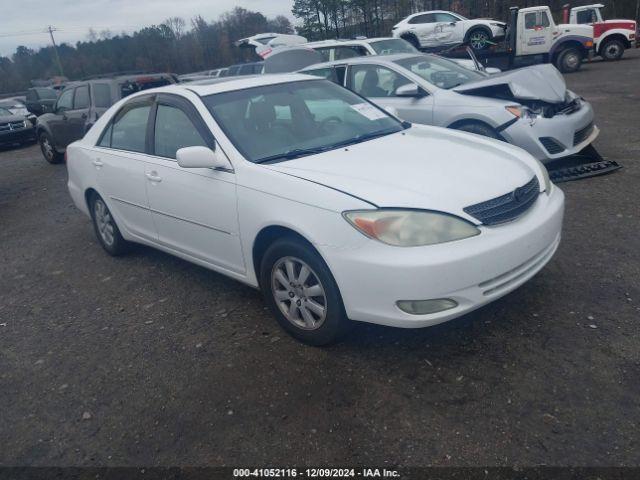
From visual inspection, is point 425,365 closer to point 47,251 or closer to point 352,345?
point 352,345

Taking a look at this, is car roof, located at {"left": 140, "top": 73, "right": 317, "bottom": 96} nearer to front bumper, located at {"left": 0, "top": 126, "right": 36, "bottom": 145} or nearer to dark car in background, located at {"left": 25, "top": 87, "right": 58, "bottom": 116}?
front bumper, located at {"left": 0, "top": 126, "right": 36, "bottom": 145}

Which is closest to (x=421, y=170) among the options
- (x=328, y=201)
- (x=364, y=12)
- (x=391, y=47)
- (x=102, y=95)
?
(x=328, y=201)

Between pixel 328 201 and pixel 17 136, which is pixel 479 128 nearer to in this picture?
pixel 328 201

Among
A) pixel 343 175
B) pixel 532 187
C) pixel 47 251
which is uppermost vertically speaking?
pixel 343 175

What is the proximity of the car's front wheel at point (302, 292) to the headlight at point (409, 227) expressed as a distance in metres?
0.38

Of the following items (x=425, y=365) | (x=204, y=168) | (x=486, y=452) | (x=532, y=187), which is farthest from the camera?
(x=204, y=168)

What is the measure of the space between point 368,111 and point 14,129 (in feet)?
46.6

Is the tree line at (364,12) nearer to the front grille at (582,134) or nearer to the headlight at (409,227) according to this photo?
the front grille at (582,134)

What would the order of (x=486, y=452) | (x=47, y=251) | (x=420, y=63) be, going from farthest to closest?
(x=420, y=63), (x=47, y=251), (x=486, y=452)

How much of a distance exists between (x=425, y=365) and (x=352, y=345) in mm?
488

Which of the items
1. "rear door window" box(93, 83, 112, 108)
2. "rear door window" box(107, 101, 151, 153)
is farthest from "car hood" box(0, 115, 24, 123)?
"rear door window" box(107, 101, 151, 153)

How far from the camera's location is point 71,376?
3469mm

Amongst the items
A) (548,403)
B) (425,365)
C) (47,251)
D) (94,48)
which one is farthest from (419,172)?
(94,48)

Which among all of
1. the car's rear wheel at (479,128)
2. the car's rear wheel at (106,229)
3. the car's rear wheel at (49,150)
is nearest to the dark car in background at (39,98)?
the car's rear wheel at (49,150)
